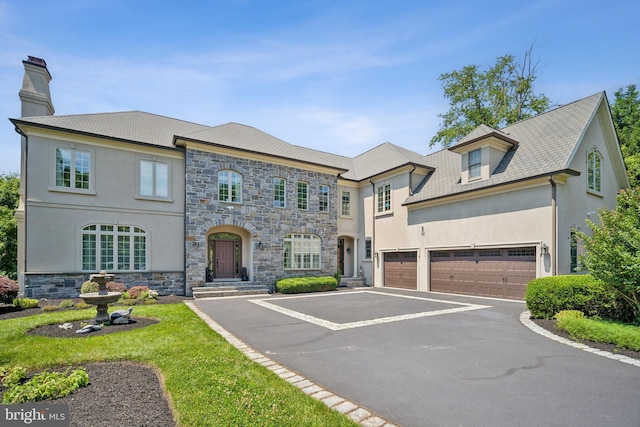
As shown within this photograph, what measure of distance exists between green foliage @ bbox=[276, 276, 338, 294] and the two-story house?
1168 mm

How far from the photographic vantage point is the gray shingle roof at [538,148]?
495 inches

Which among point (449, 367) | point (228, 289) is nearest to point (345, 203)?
point (228, 289)

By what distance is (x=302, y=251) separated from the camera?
18.8m

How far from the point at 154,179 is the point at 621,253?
55.3ft

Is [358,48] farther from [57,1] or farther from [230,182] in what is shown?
[230,182]

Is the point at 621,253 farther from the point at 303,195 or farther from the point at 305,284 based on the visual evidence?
the point at 303,195

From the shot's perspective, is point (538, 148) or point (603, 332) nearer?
point (603, 332)

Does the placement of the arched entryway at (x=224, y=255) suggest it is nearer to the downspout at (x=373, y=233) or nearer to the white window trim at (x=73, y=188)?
the white window trim at (x=73, y=188)

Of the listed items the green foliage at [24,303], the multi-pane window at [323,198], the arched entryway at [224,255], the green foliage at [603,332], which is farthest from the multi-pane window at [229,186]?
the green foliage at [603,332]

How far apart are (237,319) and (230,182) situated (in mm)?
8880

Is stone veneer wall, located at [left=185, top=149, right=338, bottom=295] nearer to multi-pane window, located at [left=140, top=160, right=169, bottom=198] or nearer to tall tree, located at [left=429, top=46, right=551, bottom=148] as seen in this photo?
multi-pane window, located at [left=140, top=160, right=169, bottom=198]

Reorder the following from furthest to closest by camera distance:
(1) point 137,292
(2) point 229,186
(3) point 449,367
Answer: (2) point 229,186 < (1) point 137,292 < (3) point 449,367

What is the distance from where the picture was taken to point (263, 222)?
57.2ft

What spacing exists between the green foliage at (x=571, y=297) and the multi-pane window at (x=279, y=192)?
41.3 feet
